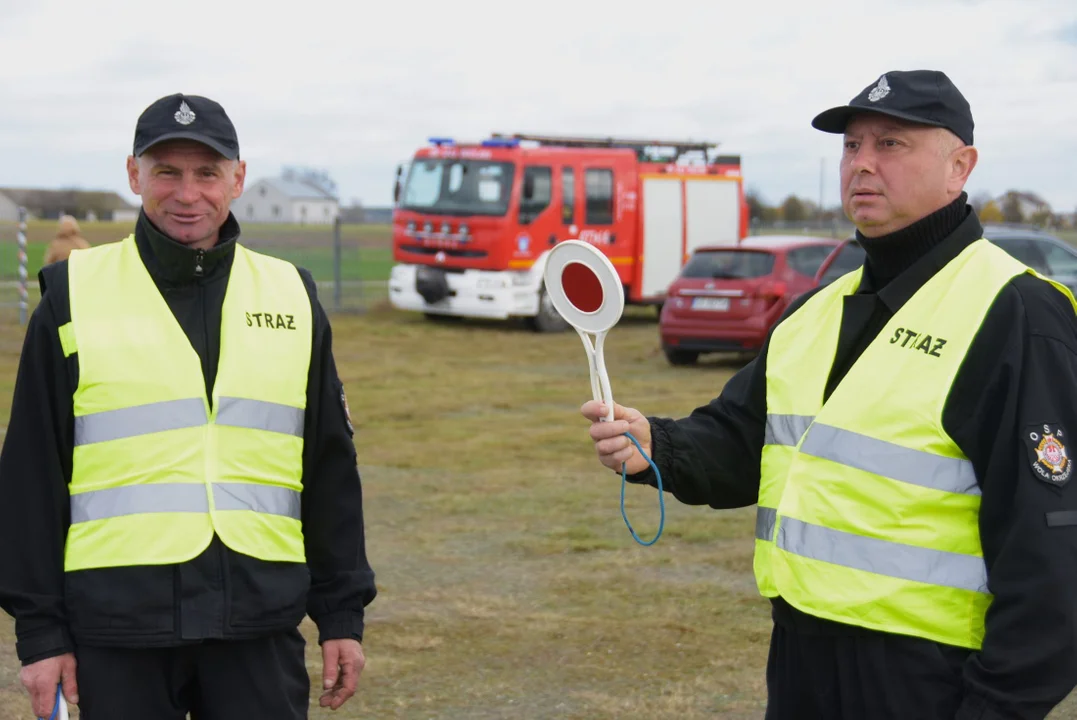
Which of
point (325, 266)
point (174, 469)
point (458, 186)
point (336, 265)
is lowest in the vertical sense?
point (325, 266)

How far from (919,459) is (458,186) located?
19231 millimetres

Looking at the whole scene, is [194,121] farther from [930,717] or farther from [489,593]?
[489,593]

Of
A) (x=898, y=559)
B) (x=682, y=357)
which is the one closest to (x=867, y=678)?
(x=898, y=559)

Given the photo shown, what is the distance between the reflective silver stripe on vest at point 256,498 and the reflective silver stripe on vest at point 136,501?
41 mm

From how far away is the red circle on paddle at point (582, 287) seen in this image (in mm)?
3119

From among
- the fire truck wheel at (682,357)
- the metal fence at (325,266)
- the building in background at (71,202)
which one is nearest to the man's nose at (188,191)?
the fire truck wheel at (682,357)

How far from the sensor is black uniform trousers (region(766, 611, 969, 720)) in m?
2.72

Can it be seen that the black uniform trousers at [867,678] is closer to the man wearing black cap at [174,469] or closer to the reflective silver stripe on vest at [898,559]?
the reflective silver stripe on vest at [898,559]

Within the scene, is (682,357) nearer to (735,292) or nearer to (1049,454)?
(735,292)

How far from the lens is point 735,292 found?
16.3m

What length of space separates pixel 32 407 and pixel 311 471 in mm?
681

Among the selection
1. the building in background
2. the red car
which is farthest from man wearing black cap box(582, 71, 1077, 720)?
the building in background

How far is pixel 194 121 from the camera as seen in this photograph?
3.29 meters

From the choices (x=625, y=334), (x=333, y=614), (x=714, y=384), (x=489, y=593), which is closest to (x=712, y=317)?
(x=714, y=384)
